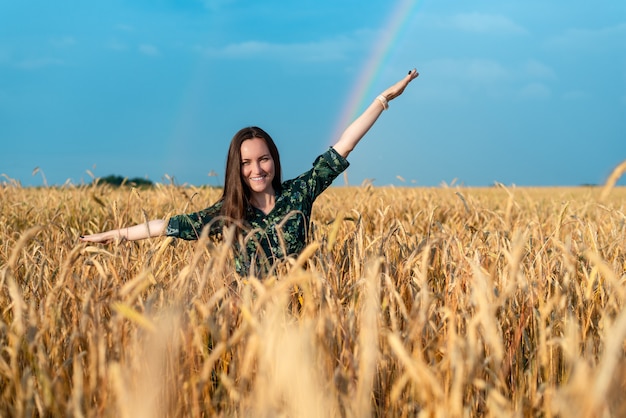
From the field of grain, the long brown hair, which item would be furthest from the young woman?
the field of grain

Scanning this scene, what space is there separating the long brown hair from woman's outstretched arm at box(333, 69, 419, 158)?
14.6 inches

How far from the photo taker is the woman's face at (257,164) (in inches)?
123

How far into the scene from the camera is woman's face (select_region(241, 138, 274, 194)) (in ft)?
10.2

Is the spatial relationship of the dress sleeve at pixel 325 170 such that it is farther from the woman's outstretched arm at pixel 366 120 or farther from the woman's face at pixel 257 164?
the woman's face at pixel 257 164

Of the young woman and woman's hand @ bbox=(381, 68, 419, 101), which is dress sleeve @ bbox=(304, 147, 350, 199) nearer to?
the young woman

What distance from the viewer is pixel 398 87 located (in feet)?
10.5

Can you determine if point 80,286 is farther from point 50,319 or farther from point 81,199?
point 81,199

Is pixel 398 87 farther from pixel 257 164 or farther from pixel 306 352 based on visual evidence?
pixel 306 352

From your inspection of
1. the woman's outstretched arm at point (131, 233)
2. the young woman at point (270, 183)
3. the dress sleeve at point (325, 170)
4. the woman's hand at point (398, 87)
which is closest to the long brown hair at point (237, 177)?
the young woman at point (270, 183)

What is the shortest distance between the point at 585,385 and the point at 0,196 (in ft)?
21.6

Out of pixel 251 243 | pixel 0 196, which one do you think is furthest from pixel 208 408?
pixel 0 196

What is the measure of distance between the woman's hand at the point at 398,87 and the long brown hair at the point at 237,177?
2.16 ft

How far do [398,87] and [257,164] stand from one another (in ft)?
2.78

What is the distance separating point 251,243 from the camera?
310 centimetres
